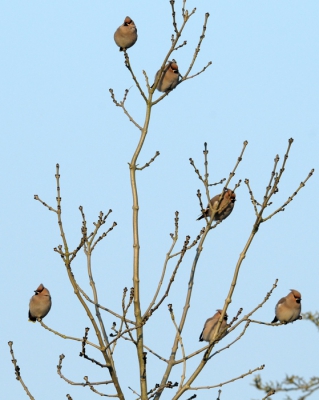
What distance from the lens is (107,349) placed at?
5875mm

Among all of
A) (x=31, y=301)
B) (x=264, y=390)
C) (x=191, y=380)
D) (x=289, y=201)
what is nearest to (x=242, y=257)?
(x=289, y=201)

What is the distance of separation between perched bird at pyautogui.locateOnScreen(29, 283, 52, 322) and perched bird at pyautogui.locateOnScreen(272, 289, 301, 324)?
7.90 feet

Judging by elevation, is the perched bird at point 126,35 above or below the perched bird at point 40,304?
above

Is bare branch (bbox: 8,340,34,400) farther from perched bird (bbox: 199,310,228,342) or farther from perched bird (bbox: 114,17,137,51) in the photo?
perched bird (bbox: 114,17,137,51)

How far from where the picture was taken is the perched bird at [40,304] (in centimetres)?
898

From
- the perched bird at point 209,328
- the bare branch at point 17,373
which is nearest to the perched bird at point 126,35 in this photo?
the perched bird at point 209,328

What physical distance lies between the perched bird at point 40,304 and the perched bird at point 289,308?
7.90 feet

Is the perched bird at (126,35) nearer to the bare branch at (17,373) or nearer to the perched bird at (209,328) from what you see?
the perched bird at (209,328)

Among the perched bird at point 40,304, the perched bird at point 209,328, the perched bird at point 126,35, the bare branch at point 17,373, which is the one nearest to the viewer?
the bare branch at point 17,373

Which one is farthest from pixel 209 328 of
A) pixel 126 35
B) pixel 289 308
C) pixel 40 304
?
pixel 126 35

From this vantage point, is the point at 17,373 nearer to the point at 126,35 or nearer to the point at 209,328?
the point at 209,328

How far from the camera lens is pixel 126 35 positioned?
34.7 ft

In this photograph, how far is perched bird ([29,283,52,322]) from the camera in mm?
8977

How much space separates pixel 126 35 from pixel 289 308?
154 inches
